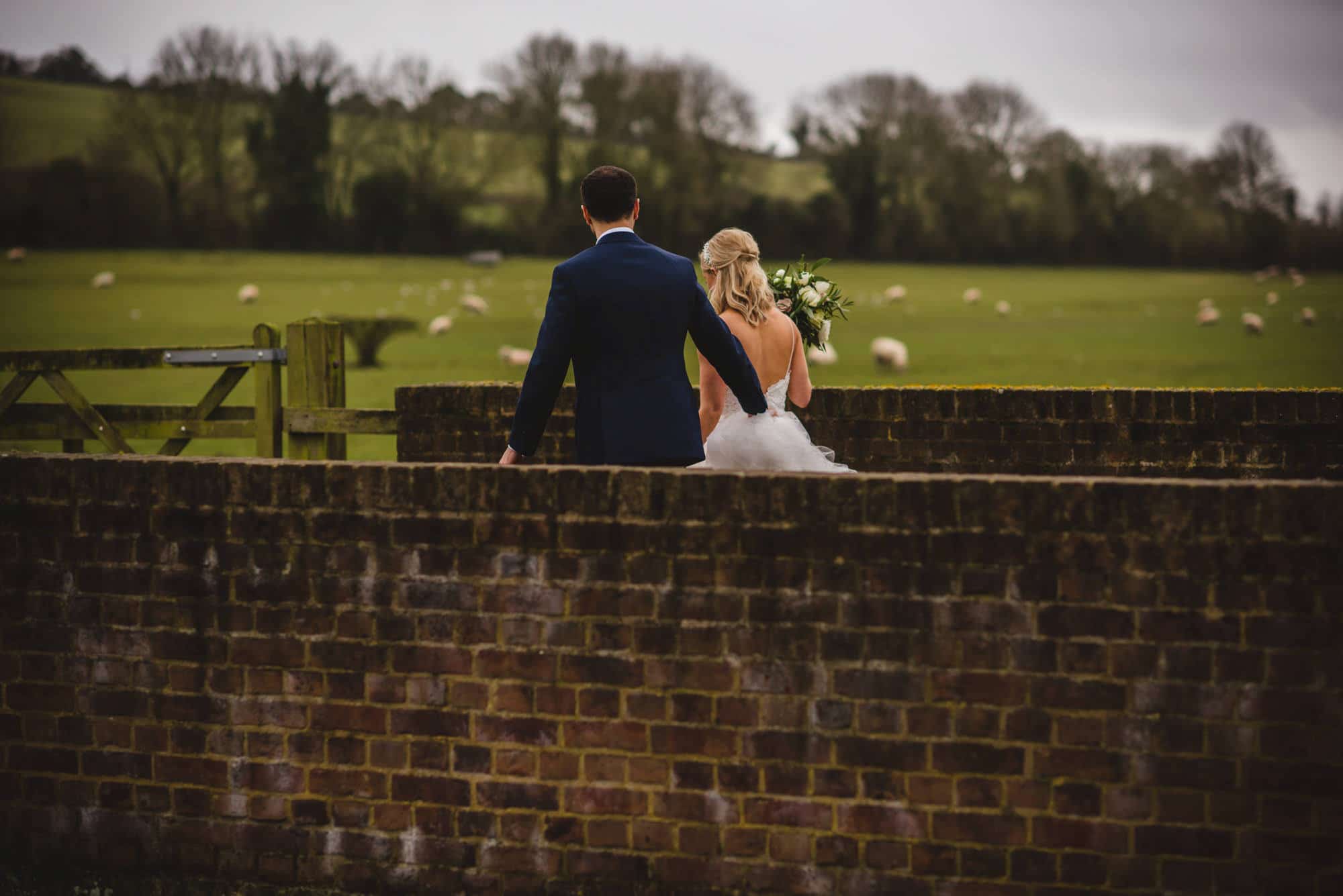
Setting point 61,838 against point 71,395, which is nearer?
point 61,838

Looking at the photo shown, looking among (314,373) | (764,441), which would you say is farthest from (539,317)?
(764,441)

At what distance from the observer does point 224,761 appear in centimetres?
454

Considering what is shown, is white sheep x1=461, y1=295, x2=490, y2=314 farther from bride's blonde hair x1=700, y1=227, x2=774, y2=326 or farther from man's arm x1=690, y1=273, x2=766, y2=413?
man's arm x1=690, y1=273, x2=766, y2=413

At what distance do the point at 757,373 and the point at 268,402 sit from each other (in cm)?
477

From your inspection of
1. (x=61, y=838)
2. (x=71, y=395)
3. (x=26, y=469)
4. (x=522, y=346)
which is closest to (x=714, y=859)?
(x=61, y=838)

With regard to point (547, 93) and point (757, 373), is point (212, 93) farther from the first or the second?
point (757, 373)

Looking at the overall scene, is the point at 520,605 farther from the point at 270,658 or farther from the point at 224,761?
the point at 224,761

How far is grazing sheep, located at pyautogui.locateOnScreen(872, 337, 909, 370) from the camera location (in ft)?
121

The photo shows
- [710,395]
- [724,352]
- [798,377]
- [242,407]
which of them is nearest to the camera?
[724,352]

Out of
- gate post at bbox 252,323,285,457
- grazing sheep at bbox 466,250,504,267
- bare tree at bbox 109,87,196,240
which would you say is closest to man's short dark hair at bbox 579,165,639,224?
gate post at bbox 252,323,285,457

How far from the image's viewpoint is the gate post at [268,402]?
9.82 meters

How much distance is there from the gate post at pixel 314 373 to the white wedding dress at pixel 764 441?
3950mm

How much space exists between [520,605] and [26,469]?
1.98m

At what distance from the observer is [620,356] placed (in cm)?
518
